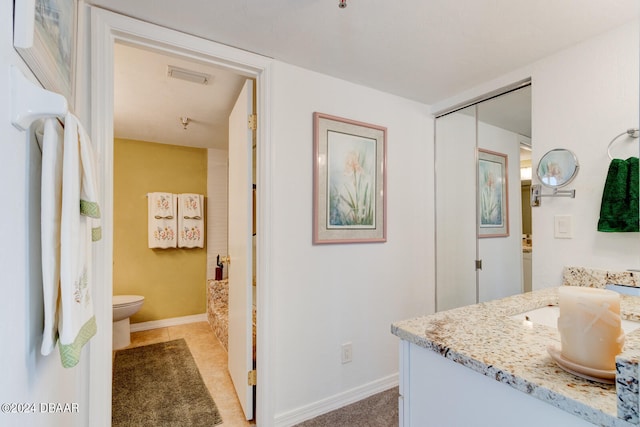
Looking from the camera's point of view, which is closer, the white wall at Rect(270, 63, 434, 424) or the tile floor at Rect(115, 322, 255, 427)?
the white wall at Rect(270, 63, 434, 424)

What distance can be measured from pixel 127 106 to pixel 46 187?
7.27ft

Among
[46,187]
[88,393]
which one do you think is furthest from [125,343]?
[46,187]

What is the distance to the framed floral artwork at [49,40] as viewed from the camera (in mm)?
547

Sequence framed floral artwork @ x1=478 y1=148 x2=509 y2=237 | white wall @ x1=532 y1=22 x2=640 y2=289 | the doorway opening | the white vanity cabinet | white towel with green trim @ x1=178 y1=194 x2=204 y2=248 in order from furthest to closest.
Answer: white towel with green trim @ x1=178 y1=194 x2=204 y2=248, the doorway opening, framed floral artwork @ x1=478 y1=148 x2=509 y2=237, white wall @ x1=532 y1=22 x2=640 y2=289, the white vanity cabinet

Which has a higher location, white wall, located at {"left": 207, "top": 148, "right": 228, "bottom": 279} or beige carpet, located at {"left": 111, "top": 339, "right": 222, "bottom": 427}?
white wall, located at {"left": 207, "top": 148, "right": 228, "bottom": 279}

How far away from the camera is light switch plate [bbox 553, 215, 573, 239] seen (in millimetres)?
1604

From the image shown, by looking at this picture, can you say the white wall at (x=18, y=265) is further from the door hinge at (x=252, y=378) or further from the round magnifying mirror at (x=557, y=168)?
the round magnifying mirror at (x=557, y=168)

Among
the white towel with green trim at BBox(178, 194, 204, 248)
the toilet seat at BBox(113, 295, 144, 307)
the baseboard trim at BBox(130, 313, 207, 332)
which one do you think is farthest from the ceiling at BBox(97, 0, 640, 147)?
the baseboard trim at BBox(130, 313, 207, 332)

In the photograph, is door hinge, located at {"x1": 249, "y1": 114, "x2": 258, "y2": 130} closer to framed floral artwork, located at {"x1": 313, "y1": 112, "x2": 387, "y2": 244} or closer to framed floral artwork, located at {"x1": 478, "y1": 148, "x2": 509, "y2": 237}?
framed floral artwork, located at {"x1": 313, "y1": 112, "x2": 387, "y2": 244}

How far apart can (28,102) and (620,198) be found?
2.17m

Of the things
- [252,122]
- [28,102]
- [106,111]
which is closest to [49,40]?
[28,102]

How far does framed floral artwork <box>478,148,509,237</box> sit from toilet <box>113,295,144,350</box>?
3226mm

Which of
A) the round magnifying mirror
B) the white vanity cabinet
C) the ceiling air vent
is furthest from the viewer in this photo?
the ceiling air vent

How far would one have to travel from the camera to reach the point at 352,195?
199 cm
